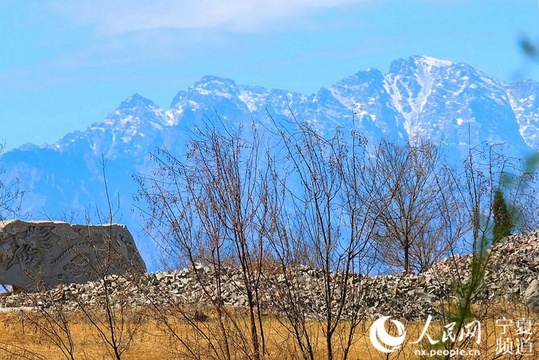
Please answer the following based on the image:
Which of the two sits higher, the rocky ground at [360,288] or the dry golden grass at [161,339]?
the rocky ground at [360,288]

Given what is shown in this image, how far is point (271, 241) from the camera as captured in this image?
761 centimetres

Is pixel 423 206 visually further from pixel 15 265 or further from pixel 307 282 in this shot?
pixel 15 265

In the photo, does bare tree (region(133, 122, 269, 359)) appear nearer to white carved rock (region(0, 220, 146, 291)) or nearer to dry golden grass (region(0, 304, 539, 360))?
dry golden grass (region(0, 304, 539, 360))

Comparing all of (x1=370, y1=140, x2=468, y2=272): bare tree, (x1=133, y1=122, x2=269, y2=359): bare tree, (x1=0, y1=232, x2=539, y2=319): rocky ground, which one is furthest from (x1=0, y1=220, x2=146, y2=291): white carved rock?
(x1=133, y1=122, x2=269, y2=359): bare tree

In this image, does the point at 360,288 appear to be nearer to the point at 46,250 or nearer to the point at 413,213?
the point at 413,213

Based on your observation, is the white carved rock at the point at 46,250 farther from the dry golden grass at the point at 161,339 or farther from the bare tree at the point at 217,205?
the bare tree at the point at 217,205

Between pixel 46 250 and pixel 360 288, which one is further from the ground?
pixel 46 250

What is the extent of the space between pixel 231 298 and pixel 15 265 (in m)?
8.85

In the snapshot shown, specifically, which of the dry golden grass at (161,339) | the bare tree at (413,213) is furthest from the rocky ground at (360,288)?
the bare tree at (413,213)

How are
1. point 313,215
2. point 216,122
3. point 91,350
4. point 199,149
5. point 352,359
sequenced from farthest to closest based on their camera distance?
point 91,350 → point 352,359 → point 216,122 → point 199,149 → point 313,215

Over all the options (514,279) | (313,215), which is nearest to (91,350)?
(313,215)

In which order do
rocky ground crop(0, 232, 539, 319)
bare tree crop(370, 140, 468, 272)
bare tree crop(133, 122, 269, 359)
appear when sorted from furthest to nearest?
bare tree crop(370, 140, 468, 272) < rocky ground crop(0, 232, 539, 319) < bare tree crop(133, 122, 269, 359)

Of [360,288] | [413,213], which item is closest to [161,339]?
[360,288]

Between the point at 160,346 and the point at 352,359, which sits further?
the point at 160,346
